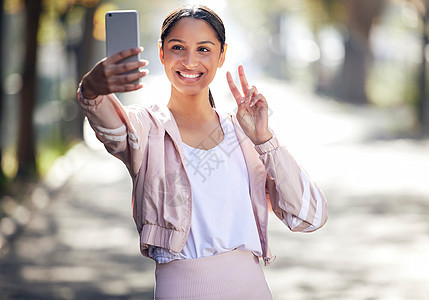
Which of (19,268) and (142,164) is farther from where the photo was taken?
(19,268)

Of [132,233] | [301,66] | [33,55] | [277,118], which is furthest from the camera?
[301,66]

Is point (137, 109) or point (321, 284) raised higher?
point (137, 109)

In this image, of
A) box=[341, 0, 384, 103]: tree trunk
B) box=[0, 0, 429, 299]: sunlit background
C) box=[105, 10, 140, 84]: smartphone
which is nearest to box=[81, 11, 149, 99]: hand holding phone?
box=[105, 10, 140, 84]: smartphone

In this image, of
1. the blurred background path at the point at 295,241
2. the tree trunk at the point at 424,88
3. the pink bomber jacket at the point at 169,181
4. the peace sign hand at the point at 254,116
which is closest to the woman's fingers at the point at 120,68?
the pink bomber jacket at the point at 169,181

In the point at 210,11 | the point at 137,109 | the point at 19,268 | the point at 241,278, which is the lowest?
the point at 19,268

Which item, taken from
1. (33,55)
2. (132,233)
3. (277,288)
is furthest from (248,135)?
(33,55)

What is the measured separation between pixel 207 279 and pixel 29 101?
1158cm

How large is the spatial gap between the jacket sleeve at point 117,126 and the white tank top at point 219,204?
0.21 m

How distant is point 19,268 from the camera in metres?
7.86

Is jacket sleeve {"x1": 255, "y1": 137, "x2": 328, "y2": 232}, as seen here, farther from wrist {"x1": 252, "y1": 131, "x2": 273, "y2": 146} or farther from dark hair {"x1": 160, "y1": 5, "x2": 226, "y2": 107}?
dark hair {"x1": 160, "y1": 5, "x2": 226, "y2": 107}

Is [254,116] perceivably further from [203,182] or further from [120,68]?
[120,68]

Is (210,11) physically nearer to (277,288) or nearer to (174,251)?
(174,251)

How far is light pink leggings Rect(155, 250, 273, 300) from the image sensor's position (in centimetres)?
275

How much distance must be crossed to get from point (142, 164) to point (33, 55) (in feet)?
37.1
